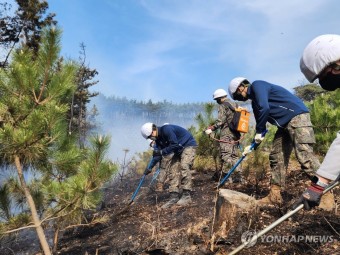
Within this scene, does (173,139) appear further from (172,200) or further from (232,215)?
(232,215)

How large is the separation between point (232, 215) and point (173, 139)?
235 cm

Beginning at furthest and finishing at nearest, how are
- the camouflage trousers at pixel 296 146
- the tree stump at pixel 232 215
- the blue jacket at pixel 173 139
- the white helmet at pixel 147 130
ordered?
the white helmet at pixel 147 130
the blue jacket at pixel 173 139
the camouflage trousers at pixel 296 146
the tree stump at pixel 232 215

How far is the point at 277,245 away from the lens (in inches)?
117

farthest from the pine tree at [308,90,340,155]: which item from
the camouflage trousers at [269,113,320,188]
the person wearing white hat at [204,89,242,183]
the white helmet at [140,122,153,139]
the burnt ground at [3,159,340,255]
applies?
the white helmet at [140,122,153,139]

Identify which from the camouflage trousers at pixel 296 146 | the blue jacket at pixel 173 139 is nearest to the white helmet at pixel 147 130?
the blue jacket at pixel 173 139

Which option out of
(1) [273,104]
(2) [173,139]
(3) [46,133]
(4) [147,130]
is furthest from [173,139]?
(3) [46,133]

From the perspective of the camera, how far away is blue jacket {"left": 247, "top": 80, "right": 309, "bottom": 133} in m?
3.87

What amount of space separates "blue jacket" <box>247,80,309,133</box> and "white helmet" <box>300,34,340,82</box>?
146 centimetres

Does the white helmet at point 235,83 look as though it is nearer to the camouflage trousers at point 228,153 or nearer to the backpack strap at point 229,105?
the backpack strap at point 229,105

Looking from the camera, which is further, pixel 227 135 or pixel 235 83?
pixel 227 135

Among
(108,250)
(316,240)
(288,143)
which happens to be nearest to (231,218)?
(316,240)

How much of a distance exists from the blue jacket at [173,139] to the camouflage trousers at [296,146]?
6.38ft

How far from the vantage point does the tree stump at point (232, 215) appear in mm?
3365

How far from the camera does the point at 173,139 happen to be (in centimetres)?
568
